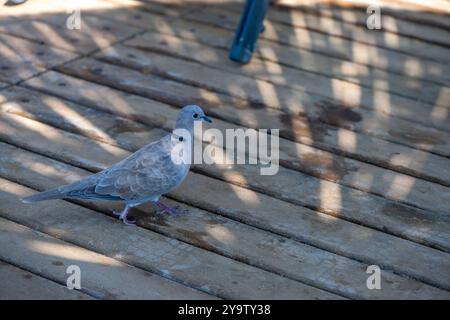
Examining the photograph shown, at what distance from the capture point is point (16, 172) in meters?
4.10

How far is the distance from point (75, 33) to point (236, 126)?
5.08 ft

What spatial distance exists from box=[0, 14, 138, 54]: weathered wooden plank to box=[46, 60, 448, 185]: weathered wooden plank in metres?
0.29

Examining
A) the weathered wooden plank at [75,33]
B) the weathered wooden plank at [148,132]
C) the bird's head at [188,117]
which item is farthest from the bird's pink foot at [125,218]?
the weathered wooden plank at [75,33]

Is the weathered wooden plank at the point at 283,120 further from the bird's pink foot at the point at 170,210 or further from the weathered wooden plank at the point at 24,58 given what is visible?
the bird's pink foot at the point at 170,210

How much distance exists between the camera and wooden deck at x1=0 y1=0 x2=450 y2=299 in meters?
3.49

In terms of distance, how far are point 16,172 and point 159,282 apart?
3.50 feet

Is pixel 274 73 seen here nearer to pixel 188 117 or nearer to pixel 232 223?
pixel 188 117

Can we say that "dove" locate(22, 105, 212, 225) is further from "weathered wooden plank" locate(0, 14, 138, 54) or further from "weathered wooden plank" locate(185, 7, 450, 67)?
"weathered wooden plank" locate(185, 7, 450, 67)

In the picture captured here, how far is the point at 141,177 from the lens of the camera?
3.80m

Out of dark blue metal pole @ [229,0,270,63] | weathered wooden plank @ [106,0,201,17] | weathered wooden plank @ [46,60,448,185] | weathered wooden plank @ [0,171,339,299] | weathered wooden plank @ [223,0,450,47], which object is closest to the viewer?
weathered wooden plank @ [0,171,339,299]

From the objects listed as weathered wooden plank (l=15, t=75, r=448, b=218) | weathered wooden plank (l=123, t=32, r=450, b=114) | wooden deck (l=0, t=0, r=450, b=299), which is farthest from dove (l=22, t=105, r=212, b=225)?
weathered wooden plank (l=123, t=32, r=450, b=114)

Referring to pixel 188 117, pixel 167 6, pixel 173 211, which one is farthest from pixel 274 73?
pixel 173 211

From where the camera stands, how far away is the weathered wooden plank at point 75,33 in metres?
5.62
